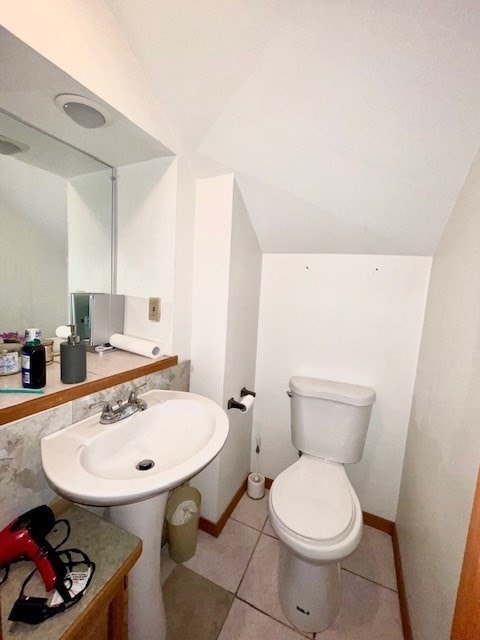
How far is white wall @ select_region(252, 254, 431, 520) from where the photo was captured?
137 cm

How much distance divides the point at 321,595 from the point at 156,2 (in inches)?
81.6

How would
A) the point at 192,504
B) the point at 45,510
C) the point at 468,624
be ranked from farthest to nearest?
the point at 192,504
the point at 45,510
the point at 468,624

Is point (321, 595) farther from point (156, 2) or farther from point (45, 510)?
point (156, 2)

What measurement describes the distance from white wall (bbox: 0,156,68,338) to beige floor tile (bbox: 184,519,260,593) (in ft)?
4.30

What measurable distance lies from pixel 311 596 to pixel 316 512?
0.31 meters

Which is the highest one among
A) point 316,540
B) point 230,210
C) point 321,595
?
point 230,210

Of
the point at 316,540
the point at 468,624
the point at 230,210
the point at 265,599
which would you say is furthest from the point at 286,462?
the point at 230,210

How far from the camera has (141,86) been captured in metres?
0.89

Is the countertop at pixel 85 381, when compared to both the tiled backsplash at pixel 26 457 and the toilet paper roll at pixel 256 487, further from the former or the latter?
the toilet paper roll at pixel 256 487

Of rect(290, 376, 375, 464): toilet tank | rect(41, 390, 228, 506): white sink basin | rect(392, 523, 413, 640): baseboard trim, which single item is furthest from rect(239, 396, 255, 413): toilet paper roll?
rect(392, 523, 413, 640): baseboard trim

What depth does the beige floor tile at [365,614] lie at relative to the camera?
1017 millimetres

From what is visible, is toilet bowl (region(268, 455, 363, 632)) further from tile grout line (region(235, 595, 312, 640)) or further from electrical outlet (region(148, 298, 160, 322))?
electrical outlet (region(148, 298, 160, 322))

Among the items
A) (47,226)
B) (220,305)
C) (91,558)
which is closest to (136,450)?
(91,558)

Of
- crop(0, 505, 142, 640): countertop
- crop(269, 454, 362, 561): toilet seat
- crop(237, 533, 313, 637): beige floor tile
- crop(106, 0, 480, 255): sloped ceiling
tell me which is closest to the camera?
crop(0, 505, 142, 640): countertop
